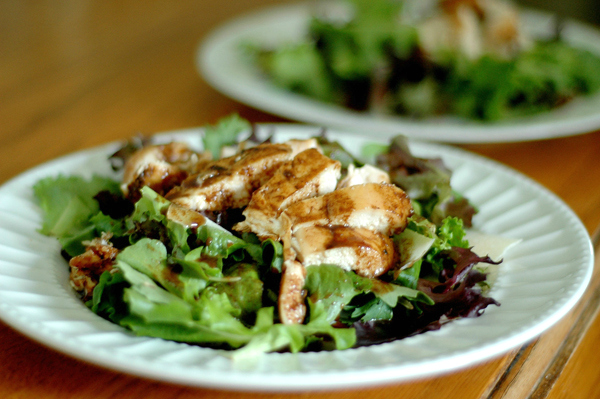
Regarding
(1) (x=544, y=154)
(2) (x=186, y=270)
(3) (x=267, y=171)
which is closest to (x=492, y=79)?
(1) (x=544, y=154)

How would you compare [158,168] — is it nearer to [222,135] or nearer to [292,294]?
Result: [222,135]

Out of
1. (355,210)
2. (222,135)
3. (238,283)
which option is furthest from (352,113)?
(238,283)

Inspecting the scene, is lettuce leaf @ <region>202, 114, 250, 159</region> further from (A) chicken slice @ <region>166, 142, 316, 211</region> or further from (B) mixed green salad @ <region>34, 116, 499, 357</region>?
(B) mixed green salad @ <region>34, 116, 499, 357</region>

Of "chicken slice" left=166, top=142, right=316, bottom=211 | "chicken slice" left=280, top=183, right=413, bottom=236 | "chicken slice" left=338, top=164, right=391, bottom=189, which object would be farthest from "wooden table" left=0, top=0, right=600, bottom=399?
"chicken slice" left=338, top=164, right=391, bottom=189

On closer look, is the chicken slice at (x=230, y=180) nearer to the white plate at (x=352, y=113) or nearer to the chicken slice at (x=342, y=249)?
the chicken slice at (x=342, y=249)

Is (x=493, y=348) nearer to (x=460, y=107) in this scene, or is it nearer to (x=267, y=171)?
(x=267, y=171)

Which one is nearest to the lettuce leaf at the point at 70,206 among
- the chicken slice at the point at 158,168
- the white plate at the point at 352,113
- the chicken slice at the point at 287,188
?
the chicken slice at the point at 158,168
